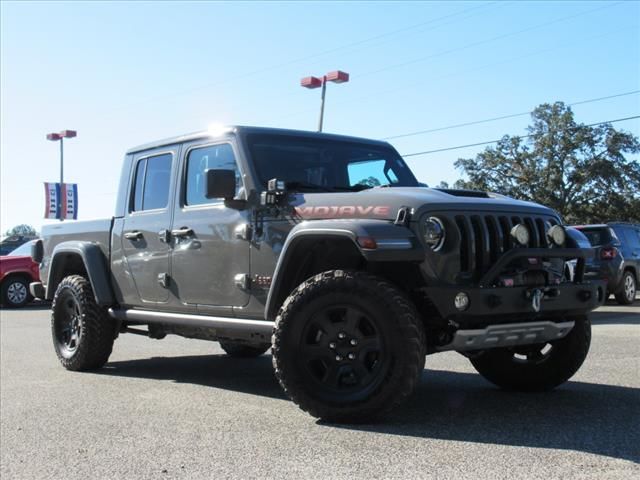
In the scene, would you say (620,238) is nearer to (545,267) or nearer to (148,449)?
(545,267)

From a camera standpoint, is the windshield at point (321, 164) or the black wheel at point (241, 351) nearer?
the windshield at point (321, 164)


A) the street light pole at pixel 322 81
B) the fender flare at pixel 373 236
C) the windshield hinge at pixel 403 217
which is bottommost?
the fender flare at pixel 373 236

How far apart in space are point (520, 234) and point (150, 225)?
3.28 m

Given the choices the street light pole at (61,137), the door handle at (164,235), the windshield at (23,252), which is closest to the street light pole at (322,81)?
the windshield at (23,252)

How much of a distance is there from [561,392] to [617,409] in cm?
72

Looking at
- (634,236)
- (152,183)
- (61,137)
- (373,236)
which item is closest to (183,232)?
(152,183)

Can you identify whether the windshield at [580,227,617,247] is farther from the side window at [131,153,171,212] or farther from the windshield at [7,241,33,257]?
the windshield at [7,241,33,257]

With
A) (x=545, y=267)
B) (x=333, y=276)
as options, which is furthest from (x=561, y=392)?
(x=333, y=276)

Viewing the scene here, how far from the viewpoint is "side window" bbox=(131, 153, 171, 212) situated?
6.48 m

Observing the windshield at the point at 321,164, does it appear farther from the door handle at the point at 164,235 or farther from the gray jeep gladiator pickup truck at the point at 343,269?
the door handle at the point at 164,235

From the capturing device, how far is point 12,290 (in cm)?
1739

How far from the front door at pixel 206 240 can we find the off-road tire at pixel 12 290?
12806mm

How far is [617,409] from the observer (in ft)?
15.8

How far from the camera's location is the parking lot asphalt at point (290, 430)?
3672 millimetres
